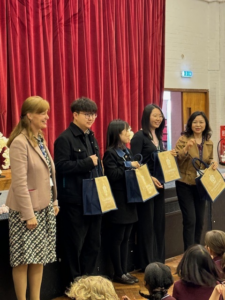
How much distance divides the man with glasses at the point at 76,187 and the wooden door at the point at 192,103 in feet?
17.1

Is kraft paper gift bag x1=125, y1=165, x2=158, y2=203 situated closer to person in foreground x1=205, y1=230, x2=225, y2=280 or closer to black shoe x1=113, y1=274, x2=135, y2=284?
black shoe x1=113, y1=274, x2=135, y2=284

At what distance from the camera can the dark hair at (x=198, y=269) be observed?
2117 millimetres

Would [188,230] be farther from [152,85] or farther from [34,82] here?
[152,85]

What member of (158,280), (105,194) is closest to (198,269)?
(158,280)

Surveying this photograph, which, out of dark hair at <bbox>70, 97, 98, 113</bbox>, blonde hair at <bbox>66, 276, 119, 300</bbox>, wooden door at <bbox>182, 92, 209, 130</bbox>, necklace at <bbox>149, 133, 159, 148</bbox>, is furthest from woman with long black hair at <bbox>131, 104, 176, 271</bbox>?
wooden door at <bbox>182, 92, 209, 130</bbox>

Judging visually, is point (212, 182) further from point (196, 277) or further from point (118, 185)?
point (196, 277)

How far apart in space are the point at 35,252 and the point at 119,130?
111 centimetres

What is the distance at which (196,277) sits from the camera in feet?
6.93

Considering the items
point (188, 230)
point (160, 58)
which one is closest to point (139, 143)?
point (188, 230)

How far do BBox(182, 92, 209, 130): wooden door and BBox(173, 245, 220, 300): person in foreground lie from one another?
6127 millimetres

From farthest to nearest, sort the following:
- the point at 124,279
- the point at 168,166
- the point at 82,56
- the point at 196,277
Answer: the point at 82,56
the point at 168,166
the point at 124,279
the point at 196,277

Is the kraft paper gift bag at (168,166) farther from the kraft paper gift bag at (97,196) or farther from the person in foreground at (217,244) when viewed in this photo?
the person in foreground at (217,244)

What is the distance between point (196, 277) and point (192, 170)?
174 cm

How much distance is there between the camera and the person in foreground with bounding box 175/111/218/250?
12.4ft
